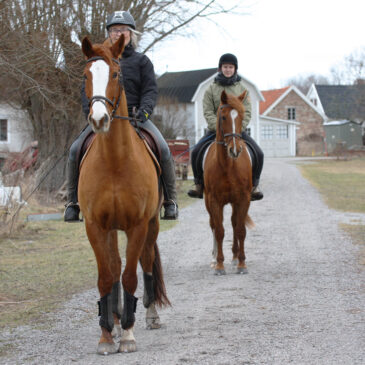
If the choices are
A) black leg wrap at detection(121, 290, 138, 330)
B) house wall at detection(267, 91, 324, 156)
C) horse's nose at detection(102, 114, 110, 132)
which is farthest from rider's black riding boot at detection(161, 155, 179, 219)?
house wall at detection(267, 91, 324, 156)

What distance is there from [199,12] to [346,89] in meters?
64.0

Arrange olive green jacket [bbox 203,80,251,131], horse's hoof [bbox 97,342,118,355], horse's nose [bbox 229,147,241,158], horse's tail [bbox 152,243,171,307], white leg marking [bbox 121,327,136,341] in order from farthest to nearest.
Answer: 1. olive green jacket [bbox 203,80,251,131]
2. horse's nose [bbox 229,147,241,158]
3. horse's tail [bbox 152,243,171,307]
4. white leg marking [bbox 121,327,136,341]
5. horse's hoof [bbox 97,342,118,355]

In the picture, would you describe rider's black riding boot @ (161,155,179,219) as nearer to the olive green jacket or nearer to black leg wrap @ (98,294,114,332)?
black leg wrap @ (98,294,114,332)

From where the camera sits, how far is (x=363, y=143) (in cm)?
6488

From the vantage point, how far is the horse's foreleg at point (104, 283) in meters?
5.43

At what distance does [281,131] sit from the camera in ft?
197

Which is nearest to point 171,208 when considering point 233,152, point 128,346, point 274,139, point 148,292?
point 148,292

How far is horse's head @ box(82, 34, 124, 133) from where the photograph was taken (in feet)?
15.4

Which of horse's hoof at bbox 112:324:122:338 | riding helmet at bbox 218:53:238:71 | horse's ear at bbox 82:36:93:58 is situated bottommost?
horse's hoof at bbox 112:324:122:338

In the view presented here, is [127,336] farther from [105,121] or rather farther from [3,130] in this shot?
[3,130]

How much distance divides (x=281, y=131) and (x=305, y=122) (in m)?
6.06

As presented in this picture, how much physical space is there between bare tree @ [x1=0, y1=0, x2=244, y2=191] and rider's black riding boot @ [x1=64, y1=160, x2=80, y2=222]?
2.83 meters

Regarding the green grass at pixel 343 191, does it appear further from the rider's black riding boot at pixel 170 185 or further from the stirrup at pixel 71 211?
the stirrup at pixel 71 211

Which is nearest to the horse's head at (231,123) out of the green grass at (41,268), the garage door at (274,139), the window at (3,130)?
the green grass at (41,268)
